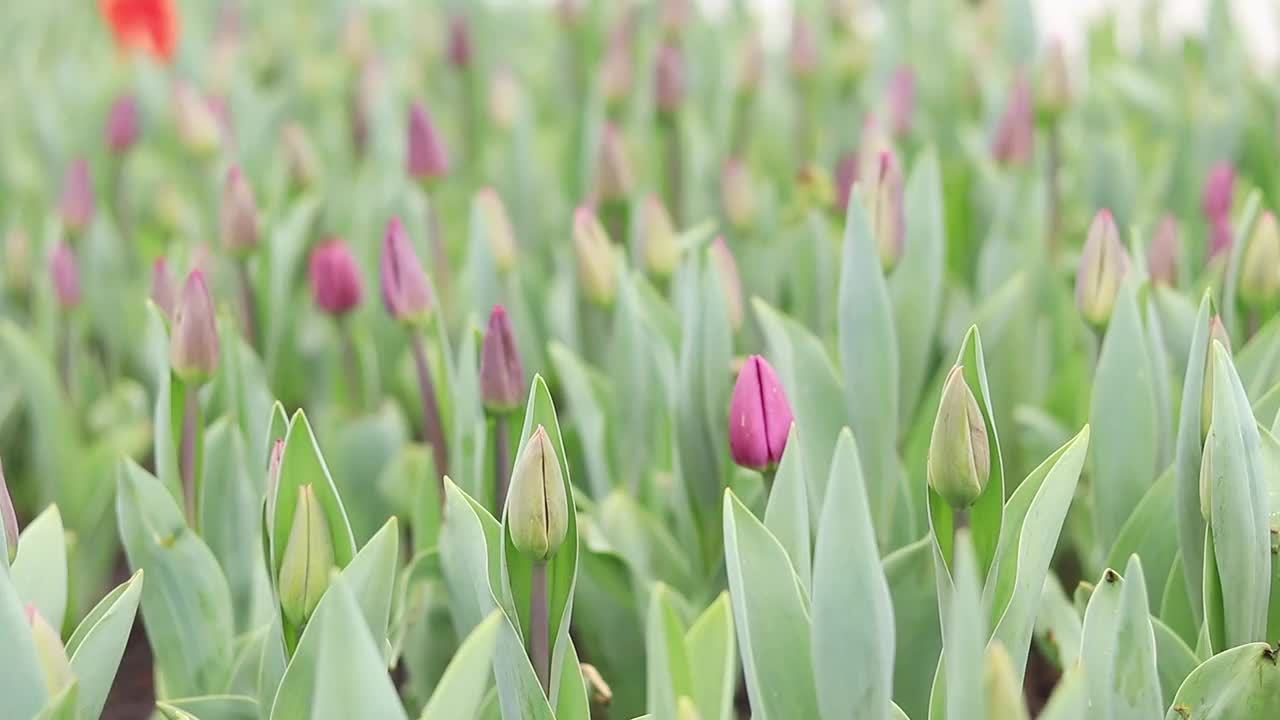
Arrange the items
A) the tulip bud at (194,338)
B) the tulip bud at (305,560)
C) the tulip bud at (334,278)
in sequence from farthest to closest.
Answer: the tulip bud at (334,278) < the tulip bud at (194,338) < the tulip bud at (305,560)

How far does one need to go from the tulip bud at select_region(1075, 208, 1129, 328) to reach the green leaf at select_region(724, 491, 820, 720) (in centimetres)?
41

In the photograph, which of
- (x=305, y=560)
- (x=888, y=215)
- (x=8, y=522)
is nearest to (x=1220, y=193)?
(x=888, y=215)

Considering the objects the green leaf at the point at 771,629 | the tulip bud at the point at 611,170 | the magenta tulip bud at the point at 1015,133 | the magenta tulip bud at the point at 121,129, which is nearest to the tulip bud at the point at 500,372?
the green leaf at the point at 771,629

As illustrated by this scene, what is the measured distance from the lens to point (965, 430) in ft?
Answer: 2.56

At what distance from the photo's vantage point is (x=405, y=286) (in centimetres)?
117

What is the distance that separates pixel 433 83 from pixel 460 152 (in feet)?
1.06

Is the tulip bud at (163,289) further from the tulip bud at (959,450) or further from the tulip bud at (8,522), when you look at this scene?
the tulip bud at (959,450)

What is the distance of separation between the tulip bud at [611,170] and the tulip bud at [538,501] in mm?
736

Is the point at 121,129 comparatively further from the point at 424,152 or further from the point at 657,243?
the point at 657,243

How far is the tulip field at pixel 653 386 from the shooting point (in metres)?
0.80

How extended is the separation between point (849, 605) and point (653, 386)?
524 mm

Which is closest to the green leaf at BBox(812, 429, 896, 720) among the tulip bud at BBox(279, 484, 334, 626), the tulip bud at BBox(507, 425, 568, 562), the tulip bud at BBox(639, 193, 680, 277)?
the tulip bud at BBox(507, 425, 568, 562)

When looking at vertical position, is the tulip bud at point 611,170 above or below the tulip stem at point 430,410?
above

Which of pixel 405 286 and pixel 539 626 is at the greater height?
pixel 405 286
